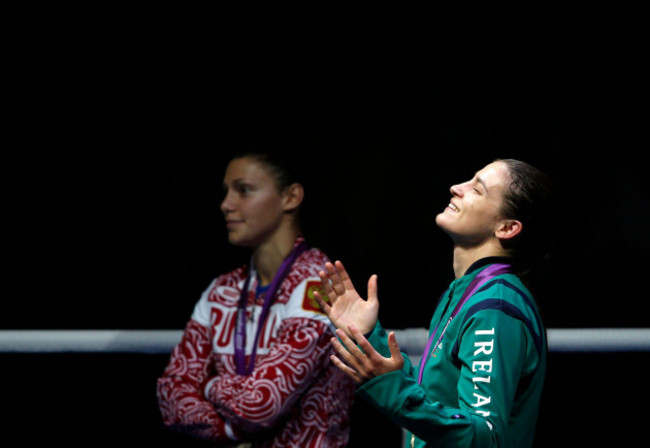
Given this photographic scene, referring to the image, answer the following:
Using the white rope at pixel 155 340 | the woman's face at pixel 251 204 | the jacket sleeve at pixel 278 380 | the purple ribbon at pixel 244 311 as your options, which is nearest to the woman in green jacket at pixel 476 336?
the jacket sleeve at pixel 278 380

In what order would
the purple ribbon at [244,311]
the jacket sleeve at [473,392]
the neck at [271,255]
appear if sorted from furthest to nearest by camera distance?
1. the neck at [271,255]
2. the purple ribbon at [244,311]
3. the jacket sleeve at [473,392]

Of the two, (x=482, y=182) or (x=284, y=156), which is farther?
(x=284, y=156)

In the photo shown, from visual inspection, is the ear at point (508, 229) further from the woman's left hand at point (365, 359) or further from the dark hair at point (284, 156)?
the dark hair at point (284, 156)

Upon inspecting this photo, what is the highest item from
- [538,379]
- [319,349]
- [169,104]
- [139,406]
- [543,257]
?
[169,104]

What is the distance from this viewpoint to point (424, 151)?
9.39 ft

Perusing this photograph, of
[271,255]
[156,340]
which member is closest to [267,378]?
[271,255]

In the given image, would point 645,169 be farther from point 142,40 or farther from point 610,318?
point 142,40

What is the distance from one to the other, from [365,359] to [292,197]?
1.05 metres

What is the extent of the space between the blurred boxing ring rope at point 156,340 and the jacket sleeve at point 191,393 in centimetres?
29

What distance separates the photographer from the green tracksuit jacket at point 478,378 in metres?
1.46

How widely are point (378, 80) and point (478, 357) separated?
4.99ft

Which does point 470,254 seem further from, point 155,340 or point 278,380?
point 155,340

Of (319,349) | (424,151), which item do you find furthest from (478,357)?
(424,151)

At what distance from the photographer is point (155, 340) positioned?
106 inches
